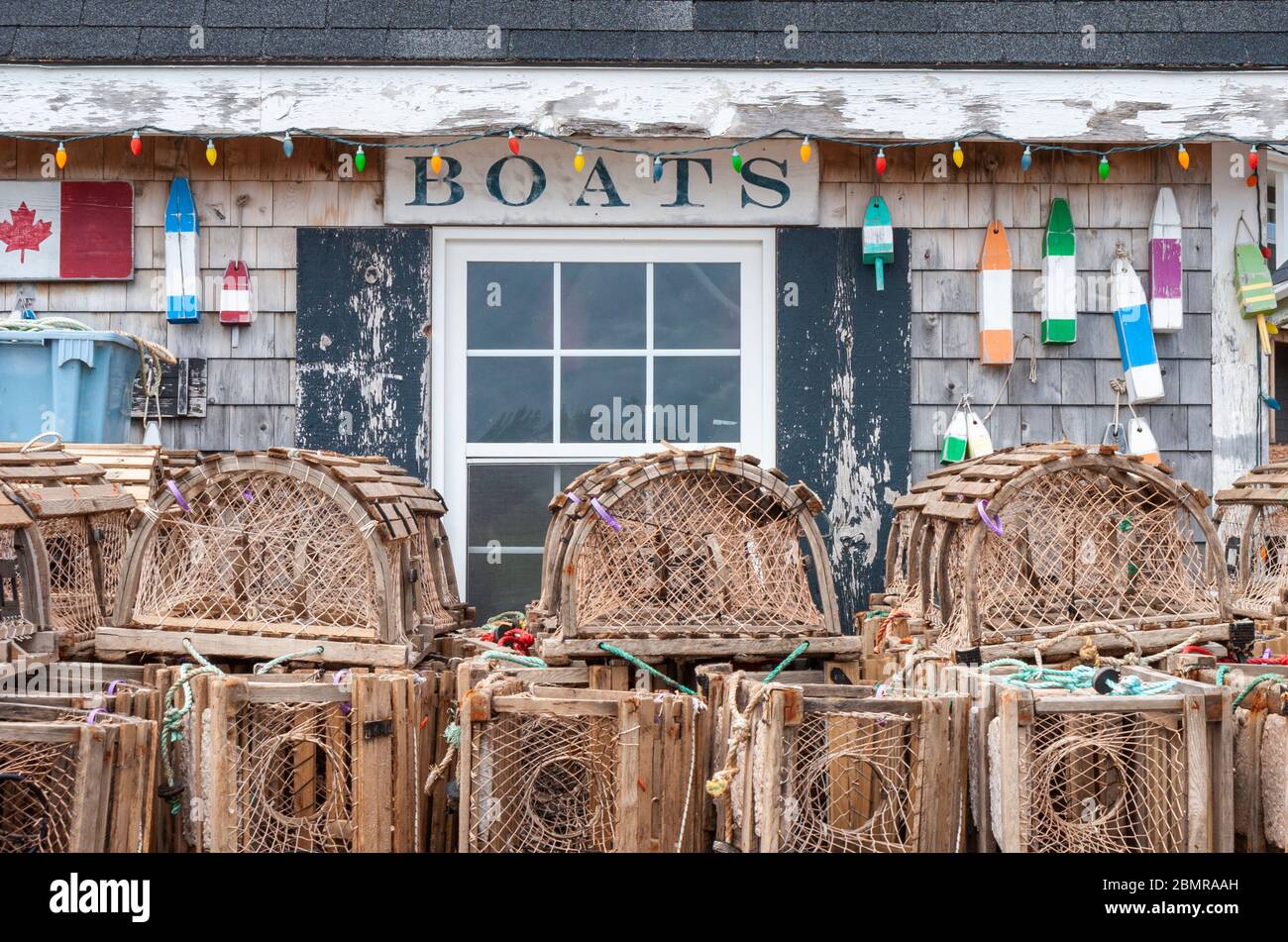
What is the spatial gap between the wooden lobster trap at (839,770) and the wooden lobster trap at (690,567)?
53 cm

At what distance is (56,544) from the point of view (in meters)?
4.21

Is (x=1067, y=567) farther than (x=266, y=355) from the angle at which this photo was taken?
No

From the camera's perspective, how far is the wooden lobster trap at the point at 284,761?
3088 millimetres

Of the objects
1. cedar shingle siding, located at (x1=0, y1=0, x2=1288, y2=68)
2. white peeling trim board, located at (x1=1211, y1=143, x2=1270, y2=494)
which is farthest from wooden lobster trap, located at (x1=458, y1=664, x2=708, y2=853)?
white peeling trim board, located at (x1=1211, y1=143, x2=1270, y2=494)

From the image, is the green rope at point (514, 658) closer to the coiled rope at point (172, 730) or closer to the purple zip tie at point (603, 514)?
the purple zip tie at point (603, 514)

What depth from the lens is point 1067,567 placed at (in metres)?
3.96

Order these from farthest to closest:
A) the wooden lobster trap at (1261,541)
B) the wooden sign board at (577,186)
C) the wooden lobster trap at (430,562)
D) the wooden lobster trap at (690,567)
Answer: the wooden sign board at (577,186)
the wooden lobster trap at (1261,541)
the wooden lobster trap at (430,562)
the wooden lobster trap at (690,567)

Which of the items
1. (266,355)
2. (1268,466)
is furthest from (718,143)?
(1268,466)

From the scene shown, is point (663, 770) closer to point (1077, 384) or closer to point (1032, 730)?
point (1032, 730)

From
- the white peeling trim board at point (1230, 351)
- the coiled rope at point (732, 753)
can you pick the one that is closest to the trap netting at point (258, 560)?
the coiled rope at point (732, 753)

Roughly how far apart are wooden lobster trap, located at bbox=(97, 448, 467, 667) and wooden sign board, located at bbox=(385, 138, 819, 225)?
1.84 m

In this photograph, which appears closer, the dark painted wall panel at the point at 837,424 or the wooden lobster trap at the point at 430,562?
the wooden lobster trap at the point at 430,562

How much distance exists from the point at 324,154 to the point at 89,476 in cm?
201

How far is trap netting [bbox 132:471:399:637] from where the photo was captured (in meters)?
3.86
